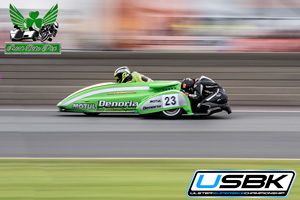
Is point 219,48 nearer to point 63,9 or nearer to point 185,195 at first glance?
point 63,9

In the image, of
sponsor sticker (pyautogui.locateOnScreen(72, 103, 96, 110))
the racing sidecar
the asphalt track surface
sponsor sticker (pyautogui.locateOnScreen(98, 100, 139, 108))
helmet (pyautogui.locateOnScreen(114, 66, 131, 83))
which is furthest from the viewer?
helmet (pyautogui.locateOnScreen(114, 66, 131, 83))

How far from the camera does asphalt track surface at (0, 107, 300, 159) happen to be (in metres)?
7.62

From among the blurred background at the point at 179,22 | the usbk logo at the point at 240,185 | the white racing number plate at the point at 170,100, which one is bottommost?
the white racing number plate at the point at 170,100

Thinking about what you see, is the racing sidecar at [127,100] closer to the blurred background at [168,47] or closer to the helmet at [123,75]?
the helmet at [123,75]

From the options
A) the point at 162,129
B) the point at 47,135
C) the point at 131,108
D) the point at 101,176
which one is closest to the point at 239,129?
the point at 162,129

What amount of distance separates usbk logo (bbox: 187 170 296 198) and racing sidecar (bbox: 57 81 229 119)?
7.50 metres

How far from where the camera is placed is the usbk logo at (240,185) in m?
4.26

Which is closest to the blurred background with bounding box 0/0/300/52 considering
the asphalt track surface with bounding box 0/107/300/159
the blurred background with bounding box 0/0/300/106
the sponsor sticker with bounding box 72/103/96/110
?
the blurred background with bounding box 0/0/300/106

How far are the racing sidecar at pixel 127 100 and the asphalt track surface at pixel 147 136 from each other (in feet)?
0.75

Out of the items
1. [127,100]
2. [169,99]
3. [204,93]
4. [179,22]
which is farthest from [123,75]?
[179,22]

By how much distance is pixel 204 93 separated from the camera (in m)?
12.2

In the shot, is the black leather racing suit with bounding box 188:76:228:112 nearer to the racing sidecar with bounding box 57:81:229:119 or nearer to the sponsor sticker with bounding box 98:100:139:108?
the racing sidecar with bounding box 57:81:229:119

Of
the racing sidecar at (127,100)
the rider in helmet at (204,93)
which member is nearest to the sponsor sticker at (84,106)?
the racing sidecar at (127,100)

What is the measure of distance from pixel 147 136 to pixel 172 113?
9.45 feet
